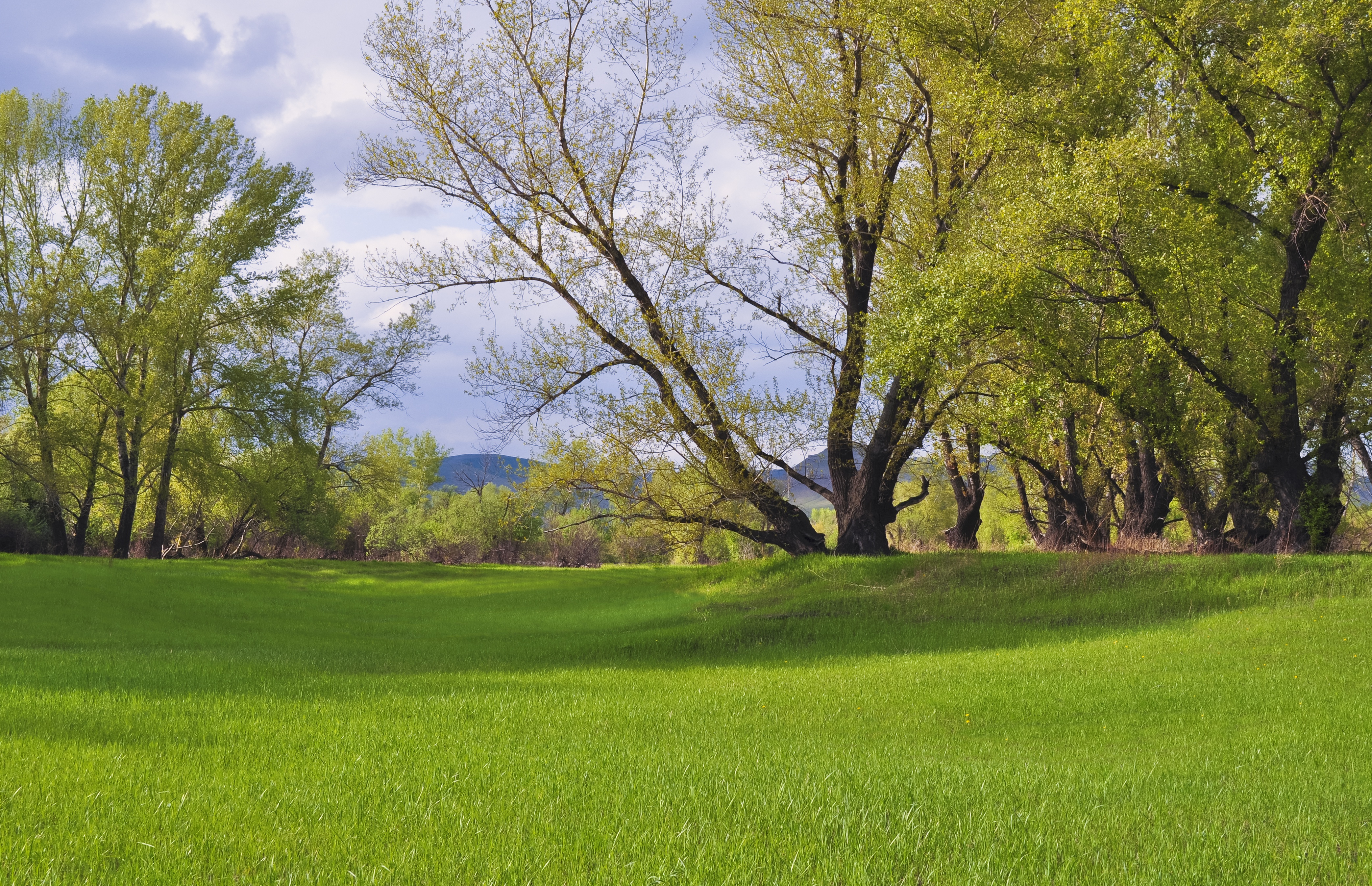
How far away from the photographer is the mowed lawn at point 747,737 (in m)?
4.31

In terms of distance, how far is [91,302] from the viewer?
100 feet

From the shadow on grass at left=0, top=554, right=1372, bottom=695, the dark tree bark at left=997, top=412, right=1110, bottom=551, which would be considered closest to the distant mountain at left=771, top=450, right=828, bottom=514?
the shadow on grass at left=0, top=554, right=1372, bottom=695

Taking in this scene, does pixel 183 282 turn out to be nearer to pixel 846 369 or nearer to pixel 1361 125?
pixel 846 369

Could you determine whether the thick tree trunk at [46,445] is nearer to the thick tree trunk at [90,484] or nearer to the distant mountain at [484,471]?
the thick tree trunk at [90,484]

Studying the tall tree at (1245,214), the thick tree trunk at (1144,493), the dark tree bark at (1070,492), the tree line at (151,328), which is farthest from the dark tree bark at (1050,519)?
the tree line at (151,328)

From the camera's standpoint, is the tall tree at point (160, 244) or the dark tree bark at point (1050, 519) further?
the tall tree at point (160, 244)

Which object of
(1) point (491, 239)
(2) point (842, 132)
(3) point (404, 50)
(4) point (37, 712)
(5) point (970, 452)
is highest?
(3) point (404, 50)

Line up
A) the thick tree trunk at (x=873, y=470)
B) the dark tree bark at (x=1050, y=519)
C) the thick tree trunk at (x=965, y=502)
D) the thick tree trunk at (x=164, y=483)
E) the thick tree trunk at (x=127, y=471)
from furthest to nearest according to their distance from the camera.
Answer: the thick tree trunk at (x=164, y=483), the thick tree trunk at (x=127, y=471), the thick tree trunk at (x=965, y=502), the dark tree bark at (x=1050, y=519), the thick tree trunk at (x=873, y=470)

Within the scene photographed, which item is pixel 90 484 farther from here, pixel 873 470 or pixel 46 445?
pixel 873 470

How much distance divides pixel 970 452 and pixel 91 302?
1207 inches

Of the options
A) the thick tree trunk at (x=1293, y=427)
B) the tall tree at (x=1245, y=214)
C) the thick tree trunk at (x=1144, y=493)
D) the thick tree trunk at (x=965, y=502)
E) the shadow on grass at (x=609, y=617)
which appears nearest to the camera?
the shadow on grass at (x=609, y=617)

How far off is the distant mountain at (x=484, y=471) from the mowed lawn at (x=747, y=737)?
169 inches

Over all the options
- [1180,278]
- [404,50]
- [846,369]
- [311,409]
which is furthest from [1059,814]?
[311,409]

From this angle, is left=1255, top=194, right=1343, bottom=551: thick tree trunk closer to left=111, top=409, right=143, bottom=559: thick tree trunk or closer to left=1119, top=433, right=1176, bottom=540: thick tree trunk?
left=1119, top=433, right=1176, bottom=540: thick tree trunk
